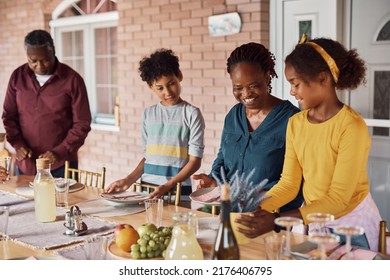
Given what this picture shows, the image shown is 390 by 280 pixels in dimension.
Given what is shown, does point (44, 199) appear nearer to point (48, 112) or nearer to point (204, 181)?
point (204, 181)

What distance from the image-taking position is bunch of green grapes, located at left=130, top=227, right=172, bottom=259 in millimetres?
1580

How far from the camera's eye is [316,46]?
174 centimetres

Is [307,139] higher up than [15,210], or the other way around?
[307,139]

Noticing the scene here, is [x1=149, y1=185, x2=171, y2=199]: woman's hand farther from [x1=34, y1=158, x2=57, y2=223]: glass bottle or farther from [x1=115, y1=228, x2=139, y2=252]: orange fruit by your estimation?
[x1=115, y1=228, x2=139, y2=252]: orange fruit

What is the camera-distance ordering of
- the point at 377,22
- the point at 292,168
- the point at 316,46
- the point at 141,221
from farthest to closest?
1. the point at 377,22
2. the point at 141,221
3. the point at 292,168
4. the point at 316,46

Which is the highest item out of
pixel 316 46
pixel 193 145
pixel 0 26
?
pixel 0 26

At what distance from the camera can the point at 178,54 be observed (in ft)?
14.1

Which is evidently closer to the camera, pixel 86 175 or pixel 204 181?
pixel 204 181

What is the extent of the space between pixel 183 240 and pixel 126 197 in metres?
0.94

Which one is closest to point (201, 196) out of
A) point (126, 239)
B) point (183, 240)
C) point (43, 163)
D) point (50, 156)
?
point (126, 239)

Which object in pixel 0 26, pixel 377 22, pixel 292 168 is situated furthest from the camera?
pixel 0 26

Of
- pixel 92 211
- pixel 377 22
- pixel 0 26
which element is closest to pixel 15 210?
pixel 92 211
